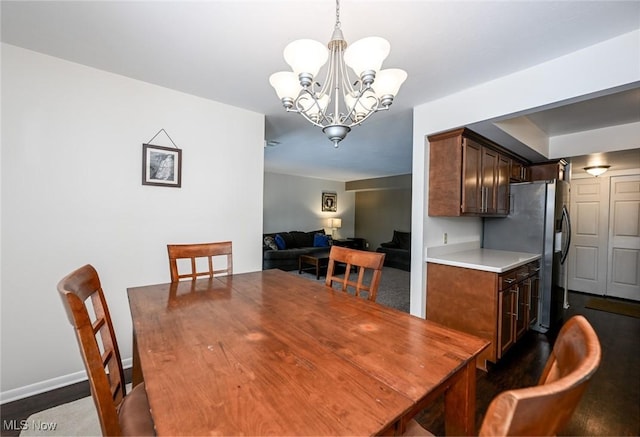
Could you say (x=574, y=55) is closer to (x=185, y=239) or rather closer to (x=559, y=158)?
(x=559, y=158)

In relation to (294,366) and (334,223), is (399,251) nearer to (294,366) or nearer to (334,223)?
(334,223)

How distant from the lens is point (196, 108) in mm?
2602

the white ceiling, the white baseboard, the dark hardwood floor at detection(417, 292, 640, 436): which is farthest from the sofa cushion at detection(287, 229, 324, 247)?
the white baseboard

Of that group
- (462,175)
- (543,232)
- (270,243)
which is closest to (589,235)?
(543,232)

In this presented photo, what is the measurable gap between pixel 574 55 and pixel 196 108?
2.90 meters

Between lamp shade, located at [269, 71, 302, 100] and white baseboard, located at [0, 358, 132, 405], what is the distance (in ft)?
8.21

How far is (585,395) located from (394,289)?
9.15 feet

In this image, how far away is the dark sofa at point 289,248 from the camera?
5864 millimetres

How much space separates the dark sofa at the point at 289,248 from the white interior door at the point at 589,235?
454cm

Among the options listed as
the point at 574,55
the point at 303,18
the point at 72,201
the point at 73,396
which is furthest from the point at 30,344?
the point at 574,55

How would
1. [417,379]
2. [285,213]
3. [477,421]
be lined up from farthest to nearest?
[285,213] < [477,421] < [417,379]

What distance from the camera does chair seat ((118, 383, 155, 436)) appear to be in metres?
0.98

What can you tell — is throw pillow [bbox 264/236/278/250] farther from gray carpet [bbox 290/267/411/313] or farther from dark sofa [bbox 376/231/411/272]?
dark sofa [bbox 376/231/411/272]

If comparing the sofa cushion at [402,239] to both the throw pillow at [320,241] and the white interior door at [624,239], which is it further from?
the white interior door at [624,239]
